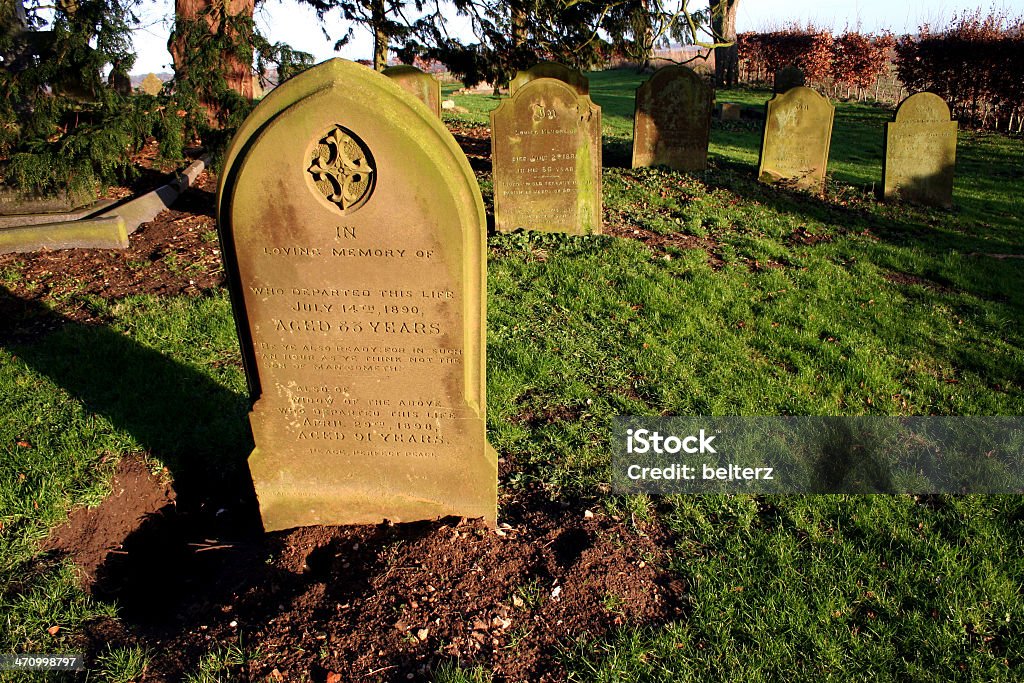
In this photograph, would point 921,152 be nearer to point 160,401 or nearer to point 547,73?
point 547,73

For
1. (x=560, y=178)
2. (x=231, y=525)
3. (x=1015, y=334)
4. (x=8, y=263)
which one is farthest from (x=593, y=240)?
(x=8, y=263)

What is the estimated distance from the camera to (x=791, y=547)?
3330 millimetres

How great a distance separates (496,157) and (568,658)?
6.53 meters

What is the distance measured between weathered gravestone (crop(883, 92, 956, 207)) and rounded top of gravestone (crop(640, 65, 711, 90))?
3.07 metres

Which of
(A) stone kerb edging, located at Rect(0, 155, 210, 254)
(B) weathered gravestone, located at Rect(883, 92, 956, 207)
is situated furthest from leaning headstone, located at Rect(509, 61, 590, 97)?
(A) stone kerb edging, located at Rect(0, 155, 210, 254)

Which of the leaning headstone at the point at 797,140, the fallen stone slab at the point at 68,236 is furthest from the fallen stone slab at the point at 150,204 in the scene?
the leaning headstone at the point at 797,140

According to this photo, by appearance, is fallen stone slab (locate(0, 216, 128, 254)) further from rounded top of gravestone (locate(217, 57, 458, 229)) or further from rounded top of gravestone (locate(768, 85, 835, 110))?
rounded top of gravestone (locate(768, 85, 835, 110))

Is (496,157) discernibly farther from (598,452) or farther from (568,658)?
(568,658)

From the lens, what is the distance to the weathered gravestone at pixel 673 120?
10812 mm

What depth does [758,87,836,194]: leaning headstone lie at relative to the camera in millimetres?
10836

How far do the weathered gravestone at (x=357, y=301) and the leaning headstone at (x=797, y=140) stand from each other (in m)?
9.88

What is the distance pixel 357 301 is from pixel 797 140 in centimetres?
1045

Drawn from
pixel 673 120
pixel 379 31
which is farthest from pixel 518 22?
pixel 673 120

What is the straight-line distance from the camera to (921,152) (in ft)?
33.6
